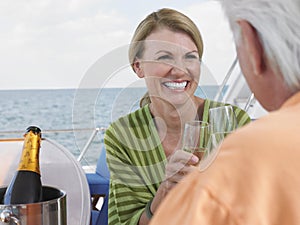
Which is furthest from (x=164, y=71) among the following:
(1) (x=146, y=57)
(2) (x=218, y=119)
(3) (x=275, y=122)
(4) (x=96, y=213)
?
(4) (x=96, y=213)

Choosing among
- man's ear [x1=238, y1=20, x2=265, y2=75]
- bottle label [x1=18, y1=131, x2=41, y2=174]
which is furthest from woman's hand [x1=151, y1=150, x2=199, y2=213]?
man's ear [x1=238, y1=20, x2=265, y2=75]

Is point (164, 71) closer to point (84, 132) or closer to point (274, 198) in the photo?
point (84, 132)

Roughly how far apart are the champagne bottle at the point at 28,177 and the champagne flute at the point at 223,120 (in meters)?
0.34

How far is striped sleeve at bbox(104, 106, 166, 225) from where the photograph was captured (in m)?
1.21

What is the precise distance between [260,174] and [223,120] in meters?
0.53

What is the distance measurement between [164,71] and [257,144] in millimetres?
608

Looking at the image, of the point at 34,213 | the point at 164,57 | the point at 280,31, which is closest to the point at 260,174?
the point at 280,31

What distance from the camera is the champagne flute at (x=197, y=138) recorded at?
1050mm

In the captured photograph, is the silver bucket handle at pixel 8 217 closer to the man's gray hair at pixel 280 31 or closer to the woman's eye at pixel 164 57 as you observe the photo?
the woman's eye at pixel 164 57

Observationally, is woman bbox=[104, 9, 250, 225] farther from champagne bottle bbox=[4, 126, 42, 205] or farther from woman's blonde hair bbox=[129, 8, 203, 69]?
champagne bottle bbox=[4, 126, 42, 205]

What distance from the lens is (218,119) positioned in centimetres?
104

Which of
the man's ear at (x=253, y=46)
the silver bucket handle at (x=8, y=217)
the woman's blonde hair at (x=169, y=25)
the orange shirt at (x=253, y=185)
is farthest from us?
the woman's blonde hair at (x=169, y=25)

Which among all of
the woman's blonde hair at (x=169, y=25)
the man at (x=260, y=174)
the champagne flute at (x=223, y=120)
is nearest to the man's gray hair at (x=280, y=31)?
the man at (x=260, y=174)

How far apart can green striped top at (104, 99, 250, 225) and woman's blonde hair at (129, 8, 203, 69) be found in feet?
0.45
